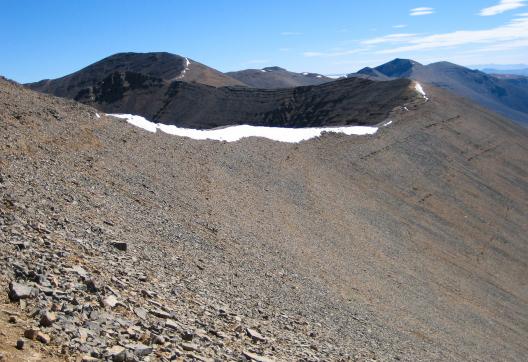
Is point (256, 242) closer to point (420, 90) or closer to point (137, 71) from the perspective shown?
point (420, 90)

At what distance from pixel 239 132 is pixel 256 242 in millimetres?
15603

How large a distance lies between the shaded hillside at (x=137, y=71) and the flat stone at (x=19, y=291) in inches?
3849

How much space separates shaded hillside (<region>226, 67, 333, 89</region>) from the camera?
495 ft

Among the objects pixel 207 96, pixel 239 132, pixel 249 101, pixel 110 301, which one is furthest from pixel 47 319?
pixel 207 96

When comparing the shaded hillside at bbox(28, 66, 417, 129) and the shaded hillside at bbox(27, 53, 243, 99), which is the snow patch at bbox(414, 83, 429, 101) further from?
the shaded hillside at bbox(27, 53, 243, 99)

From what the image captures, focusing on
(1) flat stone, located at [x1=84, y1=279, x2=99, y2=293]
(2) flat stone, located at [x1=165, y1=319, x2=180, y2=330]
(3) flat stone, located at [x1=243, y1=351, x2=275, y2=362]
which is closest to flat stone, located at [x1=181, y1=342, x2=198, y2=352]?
(2) flat stone, located at [x1=165, y1=319, x2=180, y2=330]

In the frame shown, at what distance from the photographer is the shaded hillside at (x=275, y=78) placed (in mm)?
151000

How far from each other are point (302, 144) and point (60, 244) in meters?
27.1

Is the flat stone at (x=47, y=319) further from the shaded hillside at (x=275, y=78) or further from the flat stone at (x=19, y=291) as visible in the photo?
the shaded hillside at (x=275, y=78)

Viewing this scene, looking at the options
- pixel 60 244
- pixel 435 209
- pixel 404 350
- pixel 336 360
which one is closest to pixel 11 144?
pixel 60 244

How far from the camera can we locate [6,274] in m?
8.43

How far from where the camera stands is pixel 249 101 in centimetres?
7519

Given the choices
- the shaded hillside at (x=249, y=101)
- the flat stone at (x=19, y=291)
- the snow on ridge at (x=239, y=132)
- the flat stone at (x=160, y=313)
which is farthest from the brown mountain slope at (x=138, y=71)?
the flat stone at (x=19, y=291)

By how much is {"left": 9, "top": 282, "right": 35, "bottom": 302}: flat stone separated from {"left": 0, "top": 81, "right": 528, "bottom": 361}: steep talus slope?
171 millimetres
